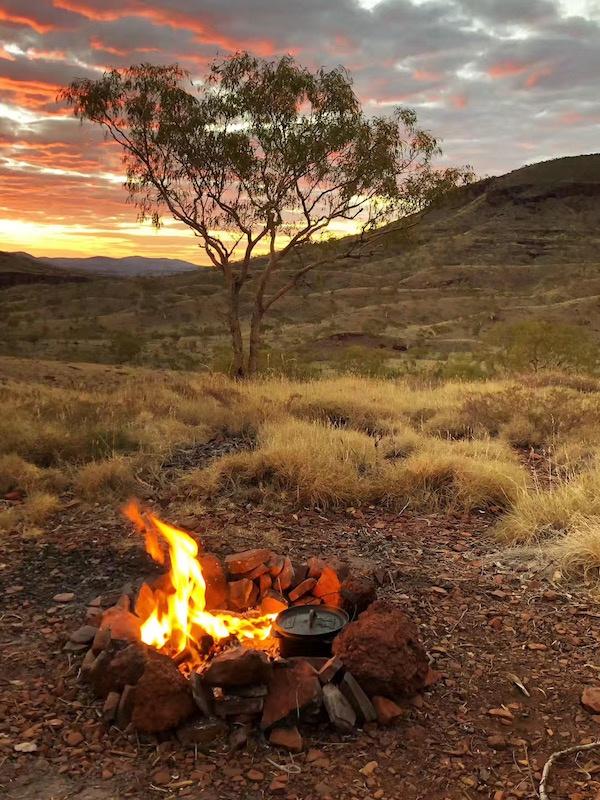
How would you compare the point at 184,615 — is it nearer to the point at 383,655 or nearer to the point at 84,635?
the point at 84,635

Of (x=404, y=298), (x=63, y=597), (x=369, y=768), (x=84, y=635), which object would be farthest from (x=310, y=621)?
(x=404, y=298)

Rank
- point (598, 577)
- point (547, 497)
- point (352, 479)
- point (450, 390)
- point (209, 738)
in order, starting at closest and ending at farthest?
1. point (209, 738)
2. point (598, 577)
3. point (547, 497)
4. point (352, 479)
5. point (450, 390)

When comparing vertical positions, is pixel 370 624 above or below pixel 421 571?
above

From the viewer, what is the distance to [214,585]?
429cm

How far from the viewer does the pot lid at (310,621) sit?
144 inches

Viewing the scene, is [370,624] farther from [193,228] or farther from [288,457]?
[193,228]

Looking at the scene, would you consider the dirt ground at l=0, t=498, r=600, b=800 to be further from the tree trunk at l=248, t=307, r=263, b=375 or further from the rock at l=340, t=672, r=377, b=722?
the tree trunk at l=248, t=307, r=263, b=375

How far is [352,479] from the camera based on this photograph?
6613mm

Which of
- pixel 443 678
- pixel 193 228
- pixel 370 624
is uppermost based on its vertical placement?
pixel 193 228

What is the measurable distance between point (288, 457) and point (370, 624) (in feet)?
11.1

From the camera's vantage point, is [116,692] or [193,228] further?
[193,228]

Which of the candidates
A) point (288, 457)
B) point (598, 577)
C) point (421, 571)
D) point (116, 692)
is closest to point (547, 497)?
point (598, 577)

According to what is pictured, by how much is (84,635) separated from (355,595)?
165cm

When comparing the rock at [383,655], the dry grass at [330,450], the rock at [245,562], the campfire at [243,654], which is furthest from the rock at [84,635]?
the dry grass at [330,450]
